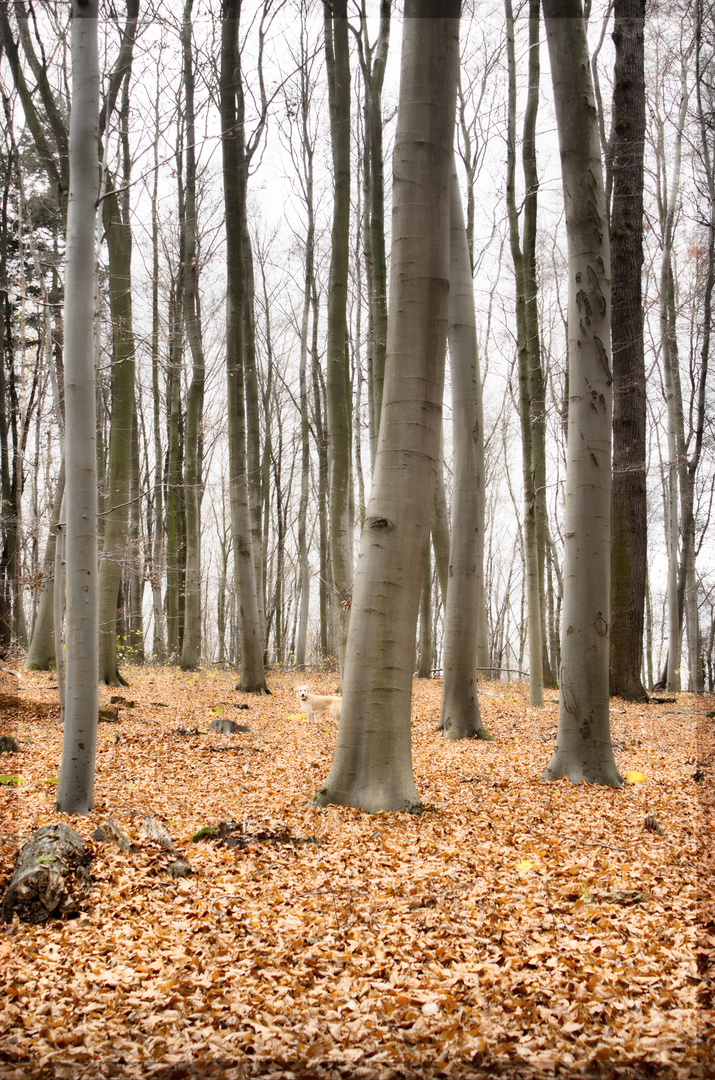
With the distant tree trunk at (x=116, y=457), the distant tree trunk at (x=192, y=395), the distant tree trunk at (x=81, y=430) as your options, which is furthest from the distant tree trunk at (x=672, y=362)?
the distant tree trunk at (x=81, y=430)

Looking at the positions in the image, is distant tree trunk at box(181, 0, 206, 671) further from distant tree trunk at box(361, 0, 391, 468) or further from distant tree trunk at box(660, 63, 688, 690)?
distant tree trunk at box(660, 63, 688, 690)

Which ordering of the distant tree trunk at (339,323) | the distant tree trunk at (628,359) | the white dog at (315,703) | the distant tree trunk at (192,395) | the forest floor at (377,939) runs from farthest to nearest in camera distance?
the distant tree trunk at (192,395), the distant tree trunk at (628,359), the distant tree trunk at (339,323), the white dog at (315,703), the forest floor at (377,939)

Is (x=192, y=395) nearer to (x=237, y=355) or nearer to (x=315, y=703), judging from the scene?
(x=237, y=355)

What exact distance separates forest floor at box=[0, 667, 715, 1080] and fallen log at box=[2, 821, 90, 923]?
0.07 metres

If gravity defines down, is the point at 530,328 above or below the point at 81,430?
above

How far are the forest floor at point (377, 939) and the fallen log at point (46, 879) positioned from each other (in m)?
0.07

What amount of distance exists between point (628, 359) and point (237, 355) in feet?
20.3

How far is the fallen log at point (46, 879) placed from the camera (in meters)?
2.87

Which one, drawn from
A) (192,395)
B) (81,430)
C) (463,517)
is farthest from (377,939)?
(192,395)

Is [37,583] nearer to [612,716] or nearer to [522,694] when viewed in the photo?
[612,716]

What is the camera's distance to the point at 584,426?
17.0 ft

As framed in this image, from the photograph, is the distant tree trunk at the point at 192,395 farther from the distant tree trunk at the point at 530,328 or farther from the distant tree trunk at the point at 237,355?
the distant tree trunk at the point at 530,328

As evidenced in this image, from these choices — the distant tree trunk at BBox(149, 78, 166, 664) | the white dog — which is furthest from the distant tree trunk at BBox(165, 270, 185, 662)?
the white dog

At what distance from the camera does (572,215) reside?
17.4 ft
